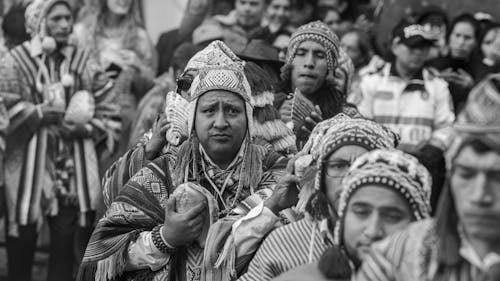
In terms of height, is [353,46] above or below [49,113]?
above

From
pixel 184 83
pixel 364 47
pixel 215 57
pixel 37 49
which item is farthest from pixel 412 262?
pixel 364 47

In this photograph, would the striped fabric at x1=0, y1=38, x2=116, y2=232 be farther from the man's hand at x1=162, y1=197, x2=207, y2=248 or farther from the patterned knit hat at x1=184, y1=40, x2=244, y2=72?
the man's hand at x1=162, y1=197, x2=207, y2=248

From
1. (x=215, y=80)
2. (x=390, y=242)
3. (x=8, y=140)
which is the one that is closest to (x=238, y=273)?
(x=215, y=80)

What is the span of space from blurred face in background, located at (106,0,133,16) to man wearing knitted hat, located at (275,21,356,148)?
5.55 meters

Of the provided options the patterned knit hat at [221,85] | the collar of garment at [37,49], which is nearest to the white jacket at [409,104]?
the collar of garment at [37,49]

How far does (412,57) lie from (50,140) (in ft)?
9.78

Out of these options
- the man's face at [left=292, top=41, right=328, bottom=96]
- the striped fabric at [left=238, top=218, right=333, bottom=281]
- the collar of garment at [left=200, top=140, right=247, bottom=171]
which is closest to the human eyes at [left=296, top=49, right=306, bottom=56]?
the man's face at [left=292, top=41, right=328, bottom=96]

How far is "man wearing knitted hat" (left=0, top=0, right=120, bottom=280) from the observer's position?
13.2 meters

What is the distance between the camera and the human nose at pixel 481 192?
514 centimetres

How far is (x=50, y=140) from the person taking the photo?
44.1 feet

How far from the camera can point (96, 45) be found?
15.4 meters

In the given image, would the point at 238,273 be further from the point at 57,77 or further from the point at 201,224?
the point at 57,77

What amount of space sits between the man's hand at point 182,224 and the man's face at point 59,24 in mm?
5529

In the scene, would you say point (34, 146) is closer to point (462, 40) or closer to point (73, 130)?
point (73, 130)
